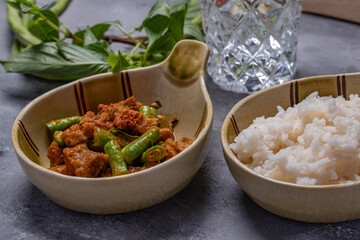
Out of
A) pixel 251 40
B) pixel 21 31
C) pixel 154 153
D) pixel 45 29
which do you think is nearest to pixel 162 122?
pixel 154 153

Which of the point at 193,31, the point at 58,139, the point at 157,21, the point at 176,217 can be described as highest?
the point at 157,21

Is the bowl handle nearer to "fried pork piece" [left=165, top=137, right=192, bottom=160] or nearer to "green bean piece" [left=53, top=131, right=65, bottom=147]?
"fried pork piece" [left=165, top=137, right=192, bottom=160]

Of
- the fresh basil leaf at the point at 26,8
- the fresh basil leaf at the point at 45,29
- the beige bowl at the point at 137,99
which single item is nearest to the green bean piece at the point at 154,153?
the beige bowl at the point at 137,99

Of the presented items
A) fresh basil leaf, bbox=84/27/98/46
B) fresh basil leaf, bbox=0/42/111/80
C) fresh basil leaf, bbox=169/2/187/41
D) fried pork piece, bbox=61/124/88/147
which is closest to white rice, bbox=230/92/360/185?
fried pork piece, bbox=61/124/88/147

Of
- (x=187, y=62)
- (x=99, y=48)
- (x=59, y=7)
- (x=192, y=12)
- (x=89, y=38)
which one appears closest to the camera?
(x=187, y=62)

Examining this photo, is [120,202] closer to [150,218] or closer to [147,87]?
[150,218]

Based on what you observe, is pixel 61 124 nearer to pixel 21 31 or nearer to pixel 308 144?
pixel 308 144
